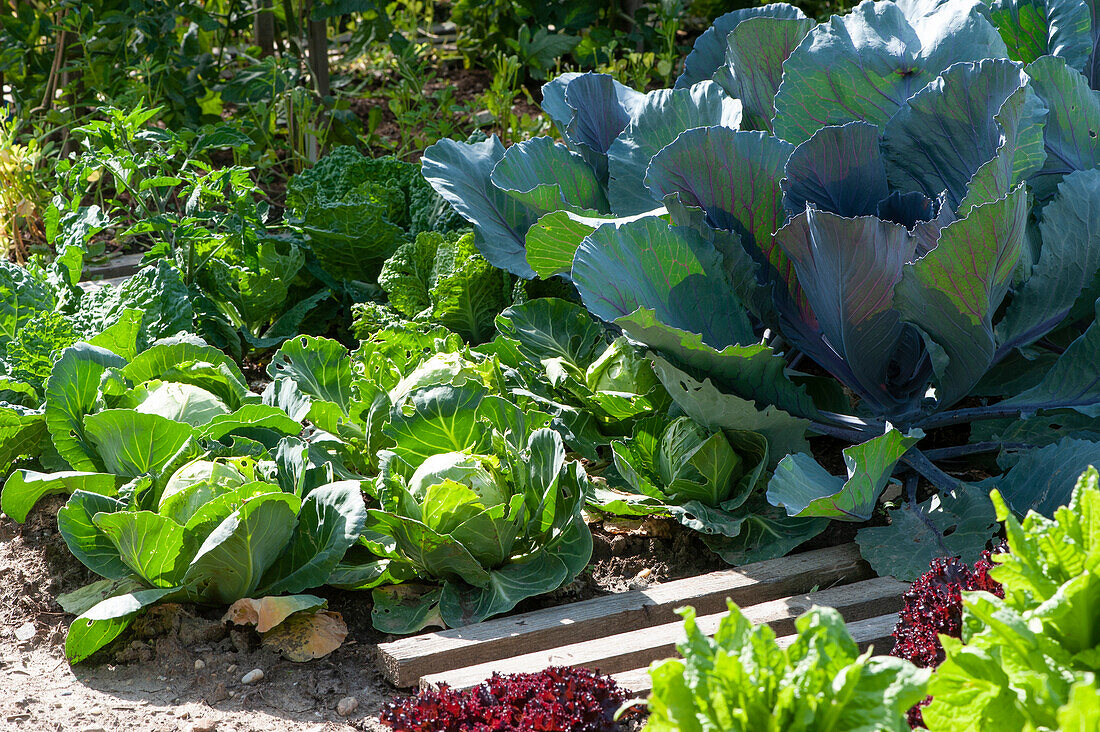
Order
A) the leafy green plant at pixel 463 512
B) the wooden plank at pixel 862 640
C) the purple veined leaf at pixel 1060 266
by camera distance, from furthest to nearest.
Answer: the purple veined leaf at pixel 1060 266
the leafy green plant at pixel 463 512
the wooden plank at pixel 862 640

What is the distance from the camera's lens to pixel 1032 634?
105 cm

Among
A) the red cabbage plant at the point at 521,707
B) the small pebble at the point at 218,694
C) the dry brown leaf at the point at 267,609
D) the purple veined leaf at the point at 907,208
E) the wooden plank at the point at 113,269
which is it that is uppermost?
the purple veined leaf at the point at 907,208

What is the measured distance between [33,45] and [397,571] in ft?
10.8

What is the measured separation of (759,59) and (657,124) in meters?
0.30

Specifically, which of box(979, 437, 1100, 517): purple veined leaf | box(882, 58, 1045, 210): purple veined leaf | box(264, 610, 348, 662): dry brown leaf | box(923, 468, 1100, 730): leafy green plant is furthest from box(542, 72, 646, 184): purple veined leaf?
box(923, 468, 1100, 730): leafy green plant

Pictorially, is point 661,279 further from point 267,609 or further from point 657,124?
point 267,609

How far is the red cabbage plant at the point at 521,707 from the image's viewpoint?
1.42 metres

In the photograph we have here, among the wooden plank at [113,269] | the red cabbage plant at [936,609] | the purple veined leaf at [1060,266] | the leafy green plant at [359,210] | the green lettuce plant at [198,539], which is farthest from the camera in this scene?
the wooden plank at [113,269]

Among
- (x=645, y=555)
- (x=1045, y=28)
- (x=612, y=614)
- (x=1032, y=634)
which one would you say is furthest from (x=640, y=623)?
(x=1045, y=28)

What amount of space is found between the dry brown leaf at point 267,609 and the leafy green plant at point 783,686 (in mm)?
944

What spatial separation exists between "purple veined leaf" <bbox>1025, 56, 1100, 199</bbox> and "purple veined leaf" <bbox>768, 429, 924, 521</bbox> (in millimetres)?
797

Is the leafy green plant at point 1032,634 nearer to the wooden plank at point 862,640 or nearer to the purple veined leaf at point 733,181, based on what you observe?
the wooden plank at point 862,640

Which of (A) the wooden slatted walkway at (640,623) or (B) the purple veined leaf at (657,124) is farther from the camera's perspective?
(B) the purple veined leaf at (657,124)

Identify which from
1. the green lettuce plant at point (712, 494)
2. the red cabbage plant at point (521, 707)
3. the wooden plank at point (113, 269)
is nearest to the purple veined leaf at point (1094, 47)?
→ the green lettuce plant at point (712, 494)
